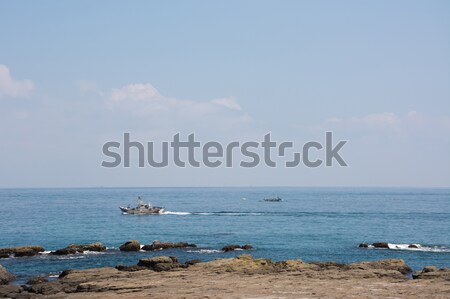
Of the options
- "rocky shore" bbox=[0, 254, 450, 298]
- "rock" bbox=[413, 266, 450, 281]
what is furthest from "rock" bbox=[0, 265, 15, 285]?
"rock" bbox=[413, 266, 450, 281]

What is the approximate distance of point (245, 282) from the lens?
42.4 metres

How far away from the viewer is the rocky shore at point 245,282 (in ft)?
124

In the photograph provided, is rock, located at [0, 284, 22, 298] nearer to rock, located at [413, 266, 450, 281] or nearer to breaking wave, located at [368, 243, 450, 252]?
rock, located at [413, 266, 450, 281]

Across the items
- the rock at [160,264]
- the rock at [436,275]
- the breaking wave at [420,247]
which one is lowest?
the breaking wave at [420,247]

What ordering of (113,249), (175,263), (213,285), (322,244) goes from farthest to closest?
(322,244)
(113,249)
(175,263)
(213,285)

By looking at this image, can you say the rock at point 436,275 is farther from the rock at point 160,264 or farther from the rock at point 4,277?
the rock at point 4,277

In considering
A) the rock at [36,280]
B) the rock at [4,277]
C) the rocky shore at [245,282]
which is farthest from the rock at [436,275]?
the rock at [4,277]

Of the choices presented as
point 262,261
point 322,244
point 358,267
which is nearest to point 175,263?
point 262,261

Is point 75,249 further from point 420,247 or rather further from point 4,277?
point 420,247

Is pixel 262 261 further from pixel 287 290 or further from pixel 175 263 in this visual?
pixel 287 290

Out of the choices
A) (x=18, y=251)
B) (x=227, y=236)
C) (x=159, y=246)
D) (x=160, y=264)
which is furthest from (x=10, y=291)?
(x=227, y=236)

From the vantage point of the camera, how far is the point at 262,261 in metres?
52.7

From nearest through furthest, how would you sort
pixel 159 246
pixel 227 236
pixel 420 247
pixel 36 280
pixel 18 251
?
1. pixel 36 280
2. pixel 18 251
3. pixel 159 246
4. pixel 420 247
5. pixel 227 236

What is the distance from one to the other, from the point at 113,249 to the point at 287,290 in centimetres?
4222
